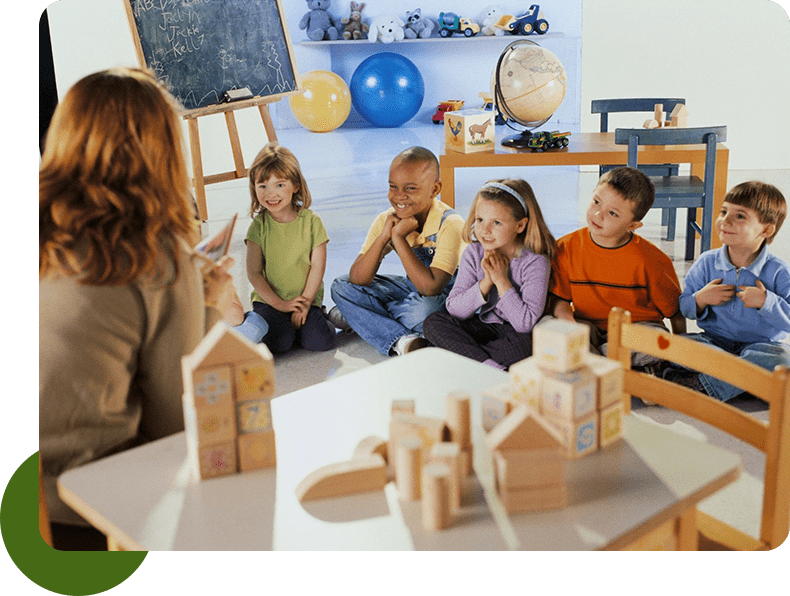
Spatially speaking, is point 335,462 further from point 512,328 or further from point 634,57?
point 634,57

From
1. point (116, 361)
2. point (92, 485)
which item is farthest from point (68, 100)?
point (92, 485)

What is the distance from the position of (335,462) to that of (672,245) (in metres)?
3.37

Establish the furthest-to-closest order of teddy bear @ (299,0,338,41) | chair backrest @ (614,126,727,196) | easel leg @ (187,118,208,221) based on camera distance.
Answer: teddy bear @ (299,0,338,41)
easel leg @ (187,118,208,221)
chair backrest @ (614,126,727,196)

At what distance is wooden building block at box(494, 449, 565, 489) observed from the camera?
3.25 feet

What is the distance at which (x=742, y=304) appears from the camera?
2363 millimetres

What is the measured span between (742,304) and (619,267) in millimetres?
355

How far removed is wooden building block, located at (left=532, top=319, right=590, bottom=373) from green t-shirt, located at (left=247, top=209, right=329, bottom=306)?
183 centimetres

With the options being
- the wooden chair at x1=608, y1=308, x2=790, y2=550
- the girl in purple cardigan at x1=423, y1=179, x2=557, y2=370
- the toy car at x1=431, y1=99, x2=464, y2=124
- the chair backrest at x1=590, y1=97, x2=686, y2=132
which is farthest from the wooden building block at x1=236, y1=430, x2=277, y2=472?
the toy car at x1=431, y1=99, x2=464, y2=124

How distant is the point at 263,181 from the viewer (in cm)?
278

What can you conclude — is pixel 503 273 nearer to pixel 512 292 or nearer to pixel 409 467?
pixel 512 292

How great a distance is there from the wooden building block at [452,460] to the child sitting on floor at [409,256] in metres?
1.68

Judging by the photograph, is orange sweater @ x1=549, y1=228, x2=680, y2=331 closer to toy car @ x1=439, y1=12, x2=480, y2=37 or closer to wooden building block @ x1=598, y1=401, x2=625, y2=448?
wooden building block @ x1=598, y1=401, x2=625, y2=448

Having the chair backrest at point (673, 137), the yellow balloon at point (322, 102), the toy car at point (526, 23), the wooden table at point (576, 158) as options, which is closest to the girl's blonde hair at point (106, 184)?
the wooden table at point (576, 158)

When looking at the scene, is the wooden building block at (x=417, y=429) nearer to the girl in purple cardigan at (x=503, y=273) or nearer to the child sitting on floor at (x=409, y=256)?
the girl in purple cardigan at (x=503, y=273)
